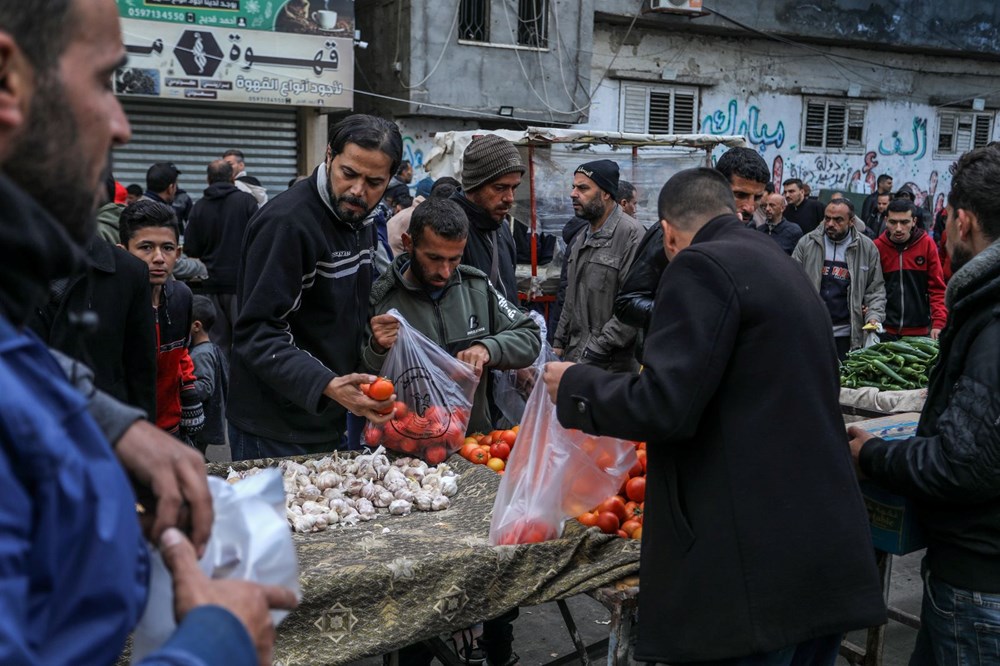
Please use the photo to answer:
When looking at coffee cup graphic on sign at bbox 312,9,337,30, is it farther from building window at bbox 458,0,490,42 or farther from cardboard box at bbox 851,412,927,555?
cardboard box at bbox 851,412,927,555

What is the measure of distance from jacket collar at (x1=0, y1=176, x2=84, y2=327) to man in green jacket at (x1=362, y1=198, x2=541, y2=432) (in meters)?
2.51

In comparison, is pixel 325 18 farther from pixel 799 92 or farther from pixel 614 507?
pixel 614 507

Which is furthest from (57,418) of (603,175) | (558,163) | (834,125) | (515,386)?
(834,125)

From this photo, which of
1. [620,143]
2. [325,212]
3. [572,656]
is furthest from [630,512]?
[620,143]

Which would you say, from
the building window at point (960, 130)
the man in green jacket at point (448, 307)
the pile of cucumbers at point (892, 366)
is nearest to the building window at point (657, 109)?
the building window at point (960, 130)

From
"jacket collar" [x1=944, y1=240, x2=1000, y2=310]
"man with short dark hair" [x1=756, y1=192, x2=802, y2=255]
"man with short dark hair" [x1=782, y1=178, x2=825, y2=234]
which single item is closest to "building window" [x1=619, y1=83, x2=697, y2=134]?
"man with short dark hair" [x1=782, y1=178, x2=825, y2=234]

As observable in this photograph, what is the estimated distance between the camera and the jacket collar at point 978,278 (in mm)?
2566

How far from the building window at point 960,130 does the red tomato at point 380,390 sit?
21.2 meters

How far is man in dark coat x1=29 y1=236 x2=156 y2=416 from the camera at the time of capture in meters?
3.20

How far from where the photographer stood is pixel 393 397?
3266mm

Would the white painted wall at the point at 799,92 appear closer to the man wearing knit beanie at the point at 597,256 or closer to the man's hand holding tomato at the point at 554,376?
the man wearing knit beanie at the point at 597,256

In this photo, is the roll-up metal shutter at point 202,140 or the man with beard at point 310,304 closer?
the man with beard at point 310,304

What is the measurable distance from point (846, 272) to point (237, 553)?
7.47 metres

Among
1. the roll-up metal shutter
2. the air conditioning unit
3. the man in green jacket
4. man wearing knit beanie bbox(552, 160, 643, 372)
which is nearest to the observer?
the man in green jacket
